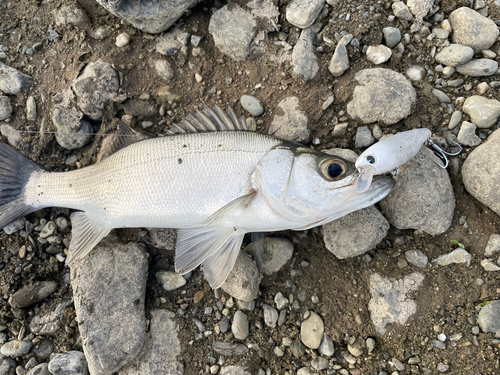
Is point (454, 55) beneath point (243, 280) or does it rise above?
above

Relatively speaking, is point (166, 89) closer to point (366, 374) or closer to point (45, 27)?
point (45, 27)

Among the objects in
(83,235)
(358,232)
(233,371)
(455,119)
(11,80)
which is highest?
(11,80)

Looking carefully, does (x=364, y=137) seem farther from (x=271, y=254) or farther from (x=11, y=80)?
(x=11, y=80)

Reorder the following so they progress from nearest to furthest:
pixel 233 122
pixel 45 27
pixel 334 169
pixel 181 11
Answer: pixel 334 169, pixel 233 122, pixel 181 11, pixel 45 27

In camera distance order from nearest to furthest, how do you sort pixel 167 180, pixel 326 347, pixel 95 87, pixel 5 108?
pixel 167 180
pixel 326 347
pixel 95 87
pixel 5 108

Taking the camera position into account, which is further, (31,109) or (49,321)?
(31,109)

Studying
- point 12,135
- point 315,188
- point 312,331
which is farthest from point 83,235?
point 312,331

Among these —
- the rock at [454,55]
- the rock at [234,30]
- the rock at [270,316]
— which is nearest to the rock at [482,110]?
the rock at [454,55]

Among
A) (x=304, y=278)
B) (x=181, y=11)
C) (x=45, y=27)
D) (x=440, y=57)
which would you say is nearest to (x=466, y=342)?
(x=304, y=278)
